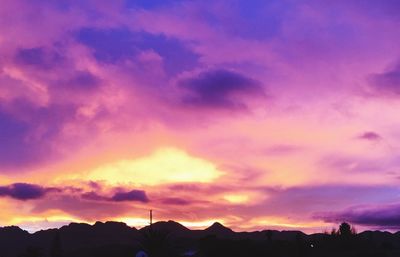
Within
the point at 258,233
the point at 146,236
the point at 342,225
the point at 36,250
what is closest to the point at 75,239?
the point at 258,233

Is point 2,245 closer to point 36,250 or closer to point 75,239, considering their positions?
point 75,239

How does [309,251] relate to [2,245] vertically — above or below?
→ below

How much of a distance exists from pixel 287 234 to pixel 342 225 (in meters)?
121

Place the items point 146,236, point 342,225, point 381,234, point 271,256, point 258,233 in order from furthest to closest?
1. point 258,233
2. point 381,234
3. point 342,225
4. point 271,256
5. point 146,236

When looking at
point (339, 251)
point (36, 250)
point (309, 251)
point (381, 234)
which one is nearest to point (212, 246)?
point (309, 251)

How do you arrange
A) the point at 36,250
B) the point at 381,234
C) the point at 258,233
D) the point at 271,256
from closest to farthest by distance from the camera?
the point at 271,256
the point at 36,250
the point at 381,234
the point at 258,233

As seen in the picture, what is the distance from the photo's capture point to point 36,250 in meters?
77.7

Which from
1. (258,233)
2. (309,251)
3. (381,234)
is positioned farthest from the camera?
(258,233)

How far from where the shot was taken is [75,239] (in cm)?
19675

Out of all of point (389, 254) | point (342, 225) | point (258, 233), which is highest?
point (258, 233)

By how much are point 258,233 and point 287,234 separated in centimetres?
997

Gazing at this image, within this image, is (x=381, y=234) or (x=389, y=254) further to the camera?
(x=381, y=234)

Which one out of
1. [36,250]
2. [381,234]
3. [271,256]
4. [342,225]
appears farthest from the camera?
[381,234]

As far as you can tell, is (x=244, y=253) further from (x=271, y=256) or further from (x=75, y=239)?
(x=75, y=239)
